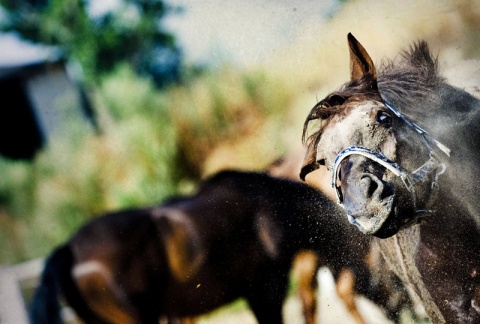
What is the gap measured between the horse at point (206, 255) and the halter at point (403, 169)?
49cm

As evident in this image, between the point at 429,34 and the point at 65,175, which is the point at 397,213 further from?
the point at 65,175

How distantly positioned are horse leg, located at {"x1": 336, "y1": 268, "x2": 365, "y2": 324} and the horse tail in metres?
1.34

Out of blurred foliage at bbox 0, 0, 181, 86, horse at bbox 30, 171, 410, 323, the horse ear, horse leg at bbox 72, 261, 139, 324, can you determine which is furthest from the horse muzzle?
horse leg at bbox 72, 261, 139, 324

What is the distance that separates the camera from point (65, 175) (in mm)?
2715

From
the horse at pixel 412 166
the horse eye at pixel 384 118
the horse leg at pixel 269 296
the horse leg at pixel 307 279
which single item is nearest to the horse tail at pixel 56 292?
the horse leg at pixel 269 296

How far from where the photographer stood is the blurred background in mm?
2699

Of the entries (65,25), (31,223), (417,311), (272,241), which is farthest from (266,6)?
(417,311)

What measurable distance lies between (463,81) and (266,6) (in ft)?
3.77

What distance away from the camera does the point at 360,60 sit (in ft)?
8.63

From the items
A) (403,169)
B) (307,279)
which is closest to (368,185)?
(403,169)

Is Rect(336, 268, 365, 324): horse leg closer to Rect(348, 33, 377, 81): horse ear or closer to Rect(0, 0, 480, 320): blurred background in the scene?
Rect(0, 0, 480, 320): blurred background

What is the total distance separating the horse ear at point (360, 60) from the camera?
2611 mm

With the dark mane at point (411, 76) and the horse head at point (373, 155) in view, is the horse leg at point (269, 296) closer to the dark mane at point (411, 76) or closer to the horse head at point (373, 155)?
the horse head at point (373, 155)

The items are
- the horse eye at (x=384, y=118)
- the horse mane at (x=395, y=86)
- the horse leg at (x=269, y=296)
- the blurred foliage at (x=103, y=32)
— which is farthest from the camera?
the horse leg at (x=269, y=296)
